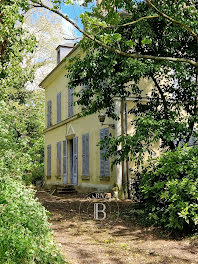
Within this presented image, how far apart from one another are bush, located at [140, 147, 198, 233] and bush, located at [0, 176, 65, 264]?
8.39ft

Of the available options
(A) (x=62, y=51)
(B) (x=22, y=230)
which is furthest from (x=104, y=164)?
(A) (x=62, y=51)

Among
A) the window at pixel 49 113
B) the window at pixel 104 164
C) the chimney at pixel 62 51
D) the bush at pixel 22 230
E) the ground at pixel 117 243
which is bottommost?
the ground at pixel 117 243

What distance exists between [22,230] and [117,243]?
2693 millimetres

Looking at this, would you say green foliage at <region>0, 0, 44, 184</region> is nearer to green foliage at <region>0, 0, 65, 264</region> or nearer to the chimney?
green foliage at <region>0, 0, 65, 264</region>

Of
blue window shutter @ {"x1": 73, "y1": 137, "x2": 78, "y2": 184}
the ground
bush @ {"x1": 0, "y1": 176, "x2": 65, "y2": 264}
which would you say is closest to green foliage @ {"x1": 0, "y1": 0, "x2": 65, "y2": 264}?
bush @ {"x1": 0, "y1": 176, "x2": 65, "y2": 264}

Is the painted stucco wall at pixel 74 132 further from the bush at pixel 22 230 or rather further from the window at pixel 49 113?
the bush at pixel 22 230

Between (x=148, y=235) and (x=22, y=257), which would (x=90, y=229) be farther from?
(x=22, y=257)

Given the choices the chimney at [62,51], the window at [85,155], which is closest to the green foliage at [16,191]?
the window at [85,155]

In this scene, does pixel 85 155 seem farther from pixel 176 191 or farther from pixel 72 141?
pixel 176 191

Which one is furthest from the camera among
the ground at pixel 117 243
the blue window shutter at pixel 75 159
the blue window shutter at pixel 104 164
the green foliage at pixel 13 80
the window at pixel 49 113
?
the window at pixel 49 113

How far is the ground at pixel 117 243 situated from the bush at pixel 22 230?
0.84 meters

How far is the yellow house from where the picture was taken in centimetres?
1198

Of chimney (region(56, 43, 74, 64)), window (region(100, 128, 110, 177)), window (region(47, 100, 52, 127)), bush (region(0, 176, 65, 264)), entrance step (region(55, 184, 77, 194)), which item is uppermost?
chimney (region(56, 43, 74, 64))

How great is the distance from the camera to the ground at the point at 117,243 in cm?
484
